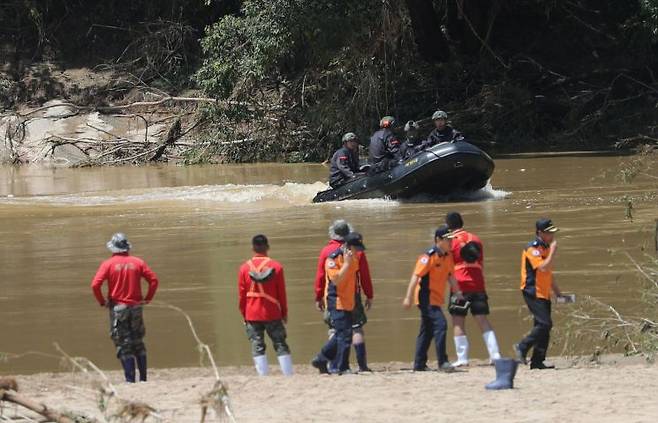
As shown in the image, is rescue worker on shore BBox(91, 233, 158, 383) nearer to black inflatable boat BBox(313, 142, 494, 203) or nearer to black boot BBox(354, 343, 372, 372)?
black boot BBox(354, 343, 372, 372)

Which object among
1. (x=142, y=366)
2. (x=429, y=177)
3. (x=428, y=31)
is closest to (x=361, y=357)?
(x=142, y=366)

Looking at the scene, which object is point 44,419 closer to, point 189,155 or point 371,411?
point 371,411

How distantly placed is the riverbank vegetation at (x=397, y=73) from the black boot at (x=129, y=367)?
19198 millimetres

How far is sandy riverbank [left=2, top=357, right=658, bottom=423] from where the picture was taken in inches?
298

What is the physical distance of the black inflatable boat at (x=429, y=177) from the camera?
19.8 meters

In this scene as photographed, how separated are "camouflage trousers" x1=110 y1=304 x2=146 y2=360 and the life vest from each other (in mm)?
951

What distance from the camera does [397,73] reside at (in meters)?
31.2

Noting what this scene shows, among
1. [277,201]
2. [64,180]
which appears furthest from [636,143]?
[64,180]

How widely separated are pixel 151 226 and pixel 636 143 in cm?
1325

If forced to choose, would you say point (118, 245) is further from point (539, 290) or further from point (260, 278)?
point (539, 290)

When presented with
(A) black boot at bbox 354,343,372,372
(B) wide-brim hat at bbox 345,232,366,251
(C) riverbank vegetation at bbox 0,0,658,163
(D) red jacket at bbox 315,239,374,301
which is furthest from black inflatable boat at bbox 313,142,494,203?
(B) wide-brim hat at bbox 345,232,366,251

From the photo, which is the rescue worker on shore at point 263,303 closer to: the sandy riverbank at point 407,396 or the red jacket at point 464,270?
the sandy riverbank at point 407,396

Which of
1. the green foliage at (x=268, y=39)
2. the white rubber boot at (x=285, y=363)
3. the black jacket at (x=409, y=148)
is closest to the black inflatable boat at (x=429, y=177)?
the black jacket at (x=409, y=148)

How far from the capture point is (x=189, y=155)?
104 ft
